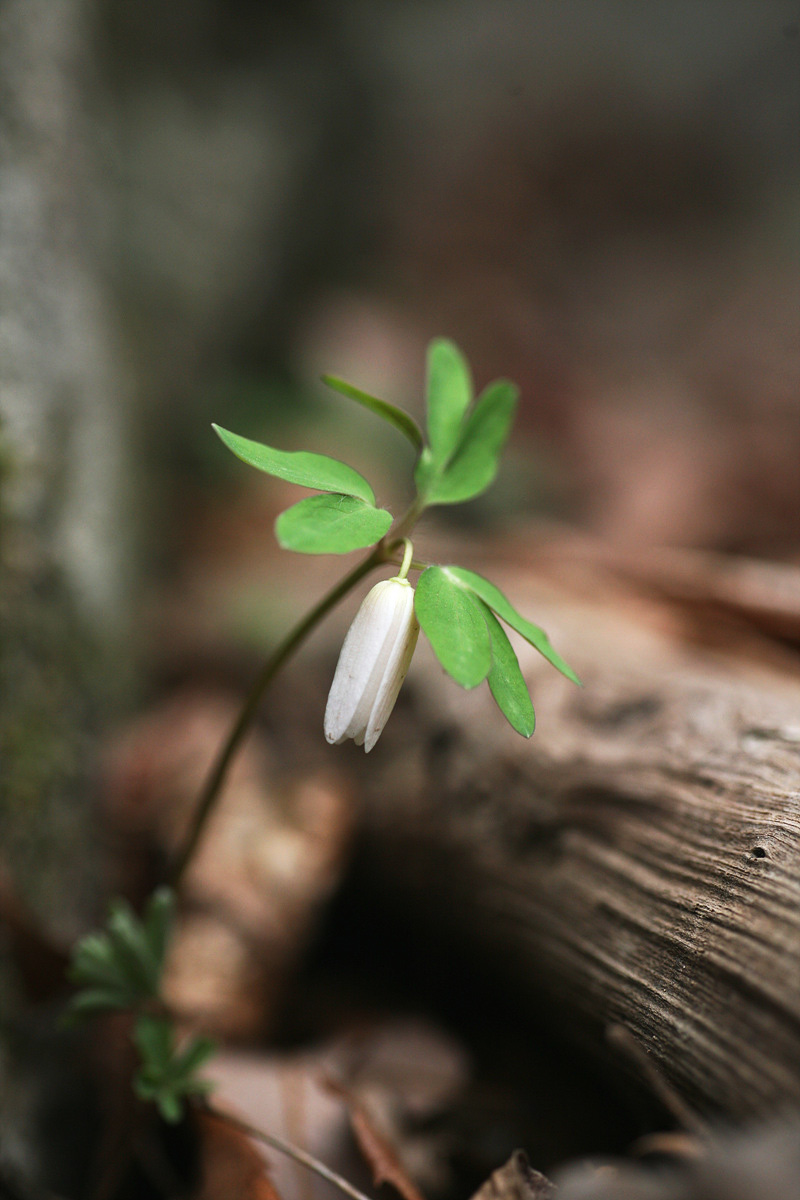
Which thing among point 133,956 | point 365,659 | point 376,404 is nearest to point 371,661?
point 365,659

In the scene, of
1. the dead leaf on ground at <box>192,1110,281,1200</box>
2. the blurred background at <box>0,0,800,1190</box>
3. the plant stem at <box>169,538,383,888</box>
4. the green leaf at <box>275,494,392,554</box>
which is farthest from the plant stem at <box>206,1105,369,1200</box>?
the green leaf at <box>275,494,392,554</box>

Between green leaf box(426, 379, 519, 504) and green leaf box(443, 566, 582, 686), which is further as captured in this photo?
green leaf box(426, 379, 519, 504)

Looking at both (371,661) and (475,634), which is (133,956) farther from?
(475,634)

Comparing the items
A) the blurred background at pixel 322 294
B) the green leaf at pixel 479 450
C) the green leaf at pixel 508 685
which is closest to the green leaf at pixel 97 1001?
the blurred background at pixel 322 294

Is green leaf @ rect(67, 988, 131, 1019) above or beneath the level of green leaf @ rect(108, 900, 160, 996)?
beneath

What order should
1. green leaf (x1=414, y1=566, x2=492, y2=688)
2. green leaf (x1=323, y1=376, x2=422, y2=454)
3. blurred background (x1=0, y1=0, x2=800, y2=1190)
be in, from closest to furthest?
green leaf (x1=414, y1=566, x2=492, y2=688)
green leaf (x1=323, y1=376, x2=422, y2=454)
blurred background (x1=0, y1=0, x2=800, y2=1190)

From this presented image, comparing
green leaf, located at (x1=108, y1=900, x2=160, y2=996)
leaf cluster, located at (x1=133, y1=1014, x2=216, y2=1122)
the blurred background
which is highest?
the blurred background

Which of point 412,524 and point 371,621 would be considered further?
point 412,524

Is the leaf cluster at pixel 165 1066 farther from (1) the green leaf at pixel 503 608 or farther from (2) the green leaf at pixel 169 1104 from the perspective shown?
(1) the green leaf at pixel 503 608

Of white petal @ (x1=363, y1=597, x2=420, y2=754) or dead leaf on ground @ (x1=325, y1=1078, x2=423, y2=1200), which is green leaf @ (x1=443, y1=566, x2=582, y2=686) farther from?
dead leaf on ground @ (x1=325, y1=1078, x2=423, y2=1200)
